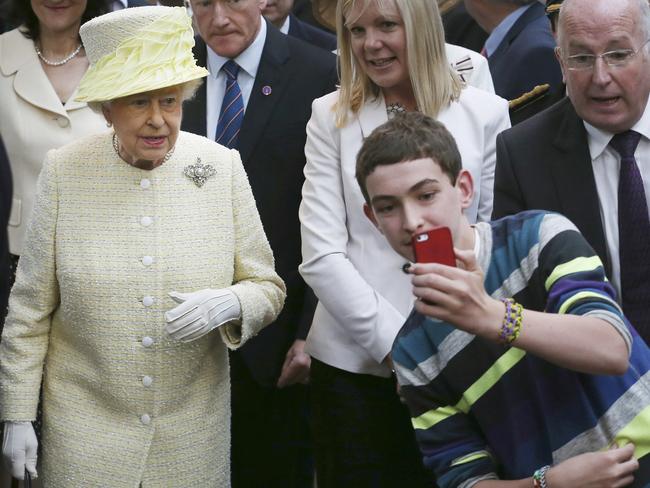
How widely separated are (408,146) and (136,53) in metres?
1.02

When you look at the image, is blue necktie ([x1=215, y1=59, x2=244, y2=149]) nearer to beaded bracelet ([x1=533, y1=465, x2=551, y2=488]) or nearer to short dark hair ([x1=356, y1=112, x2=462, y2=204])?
short dark hair ([x1=356, y1=112, x2=462, y2=204])

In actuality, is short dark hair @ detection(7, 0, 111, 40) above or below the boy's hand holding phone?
above

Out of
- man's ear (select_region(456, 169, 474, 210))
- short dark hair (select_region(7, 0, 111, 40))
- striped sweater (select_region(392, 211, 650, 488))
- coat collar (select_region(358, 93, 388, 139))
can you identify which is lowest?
striped sweater (select_region(392, 211, 650, 488))

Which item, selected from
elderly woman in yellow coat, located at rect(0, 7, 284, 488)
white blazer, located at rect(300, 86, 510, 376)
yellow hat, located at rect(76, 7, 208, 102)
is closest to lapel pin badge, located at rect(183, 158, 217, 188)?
elderly woman in yellow coat, located at rect(0, 7, 284, 488)

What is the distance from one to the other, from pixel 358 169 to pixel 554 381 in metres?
0.70

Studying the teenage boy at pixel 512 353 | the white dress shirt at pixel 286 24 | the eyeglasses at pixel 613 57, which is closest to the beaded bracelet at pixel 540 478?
the teenage boy at pixel 512 353

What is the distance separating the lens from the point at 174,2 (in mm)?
6320

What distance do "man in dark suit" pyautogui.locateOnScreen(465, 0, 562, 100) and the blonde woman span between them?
2.14 ft

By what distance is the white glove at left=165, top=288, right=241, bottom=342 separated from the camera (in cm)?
373

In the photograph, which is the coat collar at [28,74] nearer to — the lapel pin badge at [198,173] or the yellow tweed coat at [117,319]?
the yellow tweed coat at [117,319]

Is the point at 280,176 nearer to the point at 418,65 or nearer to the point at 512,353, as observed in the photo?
the point at 418,65

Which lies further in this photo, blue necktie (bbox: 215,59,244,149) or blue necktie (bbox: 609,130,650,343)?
blue necktie (bbox: 215,59,244,149)

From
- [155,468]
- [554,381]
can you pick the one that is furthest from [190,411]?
[554,381]

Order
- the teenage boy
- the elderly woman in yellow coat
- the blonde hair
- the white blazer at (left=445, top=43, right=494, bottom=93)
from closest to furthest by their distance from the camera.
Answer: the teenage boy < the elderly woman in yellow coat < the blonde hair < the white blazer at (left=445, top=43, right=494, bottom=93)
